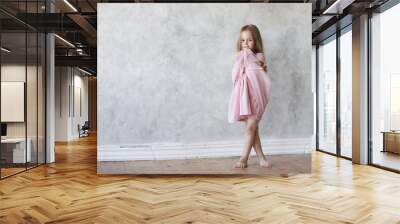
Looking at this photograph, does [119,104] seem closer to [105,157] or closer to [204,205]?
[105,157]

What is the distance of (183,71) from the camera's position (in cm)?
620

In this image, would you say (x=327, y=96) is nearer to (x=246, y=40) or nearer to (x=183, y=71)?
(x=246, y=40)

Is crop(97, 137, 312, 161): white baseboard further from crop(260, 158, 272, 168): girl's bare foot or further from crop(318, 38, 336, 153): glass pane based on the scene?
crop(318, 38, 336, 153): glass pane

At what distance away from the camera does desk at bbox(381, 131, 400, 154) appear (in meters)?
6.86

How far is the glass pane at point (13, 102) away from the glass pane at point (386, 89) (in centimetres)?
649

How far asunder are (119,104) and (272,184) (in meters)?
2.65

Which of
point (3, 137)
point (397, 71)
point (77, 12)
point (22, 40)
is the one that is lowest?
point (3, 137)

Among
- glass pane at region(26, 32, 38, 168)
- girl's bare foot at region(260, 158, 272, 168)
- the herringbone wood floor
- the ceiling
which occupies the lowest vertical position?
the herringbone wood floor

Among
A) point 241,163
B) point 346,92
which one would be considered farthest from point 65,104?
point 241,163

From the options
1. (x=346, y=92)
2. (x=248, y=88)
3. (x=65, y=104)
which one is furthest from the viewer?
(x=65, y=104)

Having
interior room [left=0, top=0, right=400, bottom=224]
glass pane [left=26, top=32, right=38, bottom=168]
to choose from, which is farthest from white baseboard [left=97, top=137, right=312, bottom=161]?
glass pane [left=26, top=32, right=38, bottom=168]

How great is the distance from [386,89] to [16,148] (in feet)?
21.8

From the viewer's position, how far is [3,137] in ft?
20.0

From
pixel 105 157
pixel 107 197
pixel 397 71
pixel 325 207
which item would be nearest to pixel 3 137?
pixel 105 157
